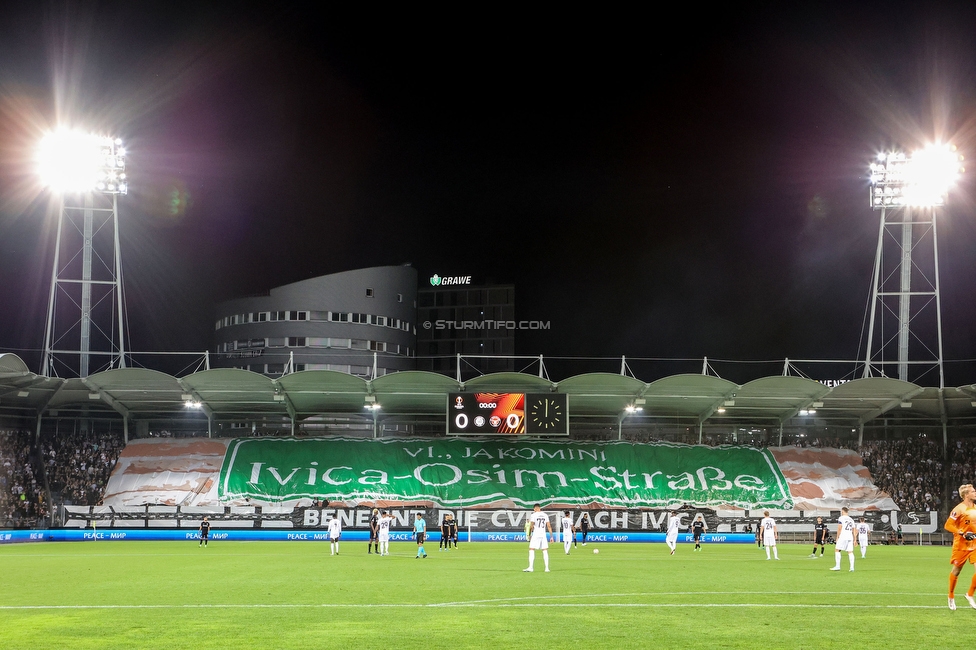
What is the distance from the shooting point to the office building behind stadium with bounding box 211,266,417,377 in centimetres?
8656

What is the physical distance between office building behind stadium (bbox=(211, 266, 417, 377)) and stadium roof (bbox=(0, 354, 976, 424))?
30135 mm

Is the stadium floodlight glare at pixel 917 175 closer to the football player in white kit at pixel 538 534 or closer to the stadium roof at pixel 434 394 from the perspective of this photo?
the stadium roof at pixel 434 394

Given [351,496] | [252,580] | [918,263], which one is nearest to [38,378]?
[351,496]

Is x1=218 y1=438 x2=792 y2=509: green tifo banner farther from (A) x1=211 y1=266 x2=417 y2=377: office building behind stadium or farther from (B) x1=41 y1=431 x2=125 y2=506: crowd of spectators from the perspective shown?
(A) x1=211 y1=266 x2=417 y2=377: office building behind stadium

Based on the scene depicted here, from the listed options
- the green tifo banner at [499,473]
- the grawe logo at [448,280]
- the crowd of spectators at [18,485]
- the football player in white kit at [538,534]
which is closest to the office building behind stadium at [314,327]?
the grawe logo at [448,280]

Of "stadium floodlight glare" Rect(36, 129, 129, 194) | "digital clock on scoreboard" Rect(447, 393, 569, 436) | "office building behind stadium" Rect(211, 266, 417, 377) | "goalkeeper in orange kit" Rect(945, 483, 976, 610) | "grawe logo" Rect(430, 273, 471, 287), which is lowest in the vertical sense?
"goalkeeper in orange kit" Rect(945, 483, 976, 610)

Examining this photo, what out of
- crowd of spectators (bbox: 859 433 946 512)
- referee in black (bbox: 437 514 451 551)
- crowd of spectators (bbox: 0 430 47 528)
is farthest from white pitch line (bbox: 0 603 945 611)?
crowd of spectators (bbox: 859 433 946 512)

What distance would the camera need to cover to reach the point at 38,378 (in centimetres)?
4509

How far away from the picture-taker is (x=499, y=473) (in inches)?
2055

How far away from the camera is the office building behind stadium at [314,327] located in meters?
86.6

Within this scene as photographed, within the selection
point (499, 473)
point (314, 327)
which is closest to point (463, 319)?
point (314, 327)

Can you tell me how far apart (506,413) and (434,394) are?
19.2ft

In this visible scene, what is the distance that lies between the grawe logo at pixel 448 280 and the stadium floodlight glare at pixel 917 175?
6738 centimetres

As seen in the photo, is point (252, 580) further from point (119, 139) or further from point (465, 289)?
point (465, 289)
